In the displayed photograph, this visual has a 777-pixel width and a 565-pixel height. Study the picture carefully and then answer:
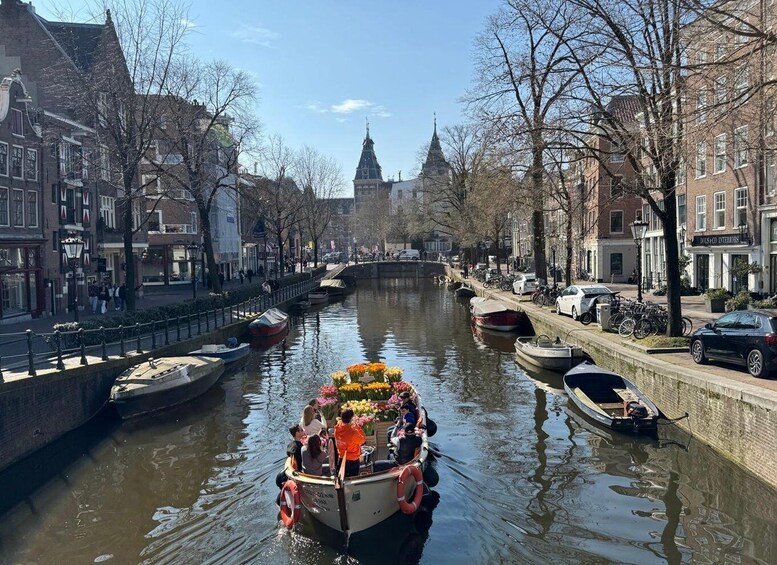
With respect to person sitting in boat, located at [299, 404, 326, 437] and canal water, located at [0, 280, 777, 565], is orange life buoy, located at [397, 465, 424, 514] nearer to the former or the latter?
canal water, located at [0, 280, 777, 565]

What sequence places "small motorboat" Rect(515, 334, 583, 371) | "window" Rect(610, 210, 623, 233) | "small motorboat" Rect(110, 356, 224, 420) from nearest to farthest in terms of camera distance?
"small motorboat" Rect(110, 356, 224, 420) < "small motorboat" Rect(515, 334, 583, 371) < "window" Rect(610, 210, 623, 233)

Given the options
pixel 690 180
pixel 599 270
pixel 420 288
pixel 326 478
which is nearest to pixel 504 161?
pixel 690 180

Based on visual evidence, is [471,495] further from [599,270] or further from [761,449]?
[599,270]

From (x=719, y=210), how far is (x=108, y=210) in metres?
37.1

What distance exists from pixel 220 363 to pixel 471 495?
13793 mm

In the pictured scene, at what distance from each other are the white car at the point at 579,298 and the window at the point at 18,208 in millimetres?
26805

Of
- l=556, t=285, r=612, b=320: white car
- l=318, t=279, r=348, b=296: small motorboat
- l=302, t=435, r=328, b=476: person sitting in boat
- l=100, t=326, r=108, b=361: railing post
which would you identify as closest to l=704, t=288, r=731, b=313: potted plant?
l=556, t=285, r=612, b=320: white car

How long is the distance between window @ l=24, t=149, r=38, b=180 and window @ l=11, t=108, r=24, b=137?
108 cm

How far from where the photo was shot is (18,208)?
3259 cm

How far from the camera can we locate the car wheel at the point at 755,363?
15.5 m

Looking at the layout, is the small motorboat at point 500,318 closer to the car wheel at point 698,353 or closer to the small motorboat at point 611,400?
the small motorboat at point 611,400

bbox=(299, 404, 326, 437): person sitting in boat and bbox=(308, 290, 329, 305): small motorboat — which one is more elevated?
bbox=(299, 404, 326, 437): person sitting in boat

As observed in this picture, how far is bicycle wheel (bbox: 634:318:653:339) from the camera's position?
895 inches

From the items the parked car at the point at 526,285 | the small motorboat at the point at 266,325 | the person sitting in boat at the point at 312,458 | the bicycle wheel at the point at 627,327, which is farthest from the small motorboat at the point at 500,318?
the person sitting in boat at the point at 312,458
